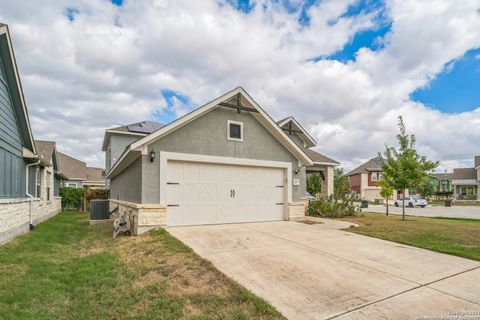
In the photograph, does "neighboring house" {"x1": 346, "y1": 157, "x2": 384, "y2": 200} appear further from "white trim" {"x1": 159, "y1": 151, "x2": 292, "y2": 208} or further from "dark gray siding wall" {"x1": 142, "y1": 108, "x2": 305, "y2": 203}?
"dark gray siding wall" {"x1": 142, "y1": 108, "x2": 305, "y2": 203}

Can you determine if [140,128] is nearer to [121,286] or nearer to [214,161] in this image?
[214,161]

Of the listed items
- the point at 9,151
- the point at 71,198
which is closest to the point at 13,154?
the point at 9,151

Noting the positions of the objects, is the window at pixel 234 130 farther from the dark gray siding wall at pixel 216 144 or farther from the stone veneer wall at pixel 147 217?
the stone veneer wall at pixel 147 217

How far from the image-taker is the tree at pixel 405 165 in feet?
45.6

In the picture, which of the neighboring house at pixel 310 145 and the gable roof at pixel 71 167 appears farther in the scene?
the gable roof at pixel 71 167

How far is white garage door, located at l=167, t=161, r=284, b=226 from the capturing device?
914 centimetres

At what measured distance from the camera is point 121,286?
4.29m

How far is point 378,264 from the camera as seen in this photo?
530 cm

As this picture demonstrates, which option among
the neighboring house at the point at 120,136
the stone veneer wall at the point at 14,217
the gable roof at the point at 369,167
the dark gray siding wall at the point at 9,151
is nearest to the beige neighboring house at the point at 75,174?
the neighboring house at the point at 120,136

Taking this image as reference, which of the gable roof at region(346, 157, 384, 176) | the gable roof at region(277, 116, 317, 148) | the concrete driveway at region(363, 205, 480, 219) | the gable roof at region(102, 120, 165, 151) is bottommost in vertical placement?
the concrete driveway at region(363, 205, 480, 219)

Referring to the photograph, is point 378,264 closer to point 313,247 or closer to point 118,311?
point 313,247

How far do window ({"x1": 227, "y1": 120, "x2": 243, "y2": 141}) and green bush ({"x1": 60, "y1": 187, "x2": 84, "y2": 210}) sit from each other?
1863 cm

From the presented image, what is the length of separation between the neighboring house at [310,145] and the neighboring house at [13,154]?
38.2 feet

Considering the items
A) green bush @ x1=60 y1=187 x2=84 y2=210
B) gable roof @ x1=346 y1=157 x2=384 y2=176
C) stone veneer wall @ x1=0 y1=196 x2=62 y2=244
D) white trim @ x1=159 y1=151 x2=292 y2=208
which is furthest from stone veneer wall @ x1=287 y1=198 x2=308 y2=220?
gable roof @ x1=346 y1=157 x2=384 y2=176
